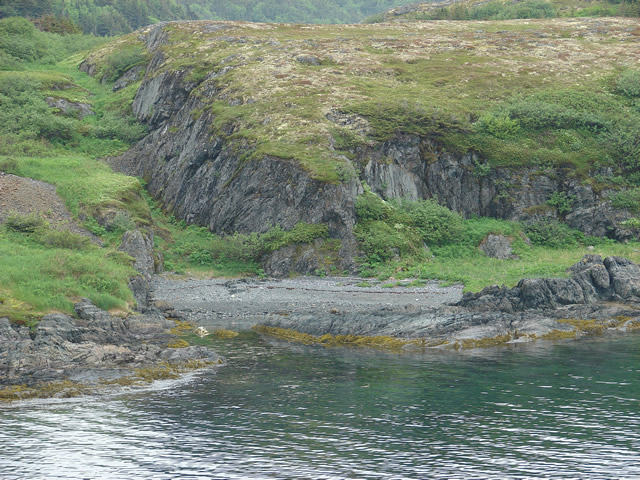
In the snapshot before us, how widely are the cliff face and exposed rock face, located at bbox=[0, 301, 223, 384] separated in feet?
83.6

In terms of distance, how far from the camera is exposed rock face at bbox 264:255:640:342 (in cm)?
4209

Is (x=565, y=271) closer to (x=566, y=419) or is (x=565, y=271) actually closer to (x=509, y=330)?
(x=509, y=330)

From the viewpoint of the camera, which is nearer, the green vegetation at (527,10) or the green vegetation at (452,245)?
the green vegetation at (452,245)

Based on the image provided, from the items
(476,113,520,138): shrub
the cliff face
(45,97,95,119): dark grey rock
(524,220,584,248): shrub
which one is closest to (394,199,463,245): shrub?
the cliff face

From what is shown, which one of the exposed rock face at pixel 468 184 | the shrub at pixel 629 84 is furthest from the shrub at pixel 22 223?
the shrub at pixel 629 84

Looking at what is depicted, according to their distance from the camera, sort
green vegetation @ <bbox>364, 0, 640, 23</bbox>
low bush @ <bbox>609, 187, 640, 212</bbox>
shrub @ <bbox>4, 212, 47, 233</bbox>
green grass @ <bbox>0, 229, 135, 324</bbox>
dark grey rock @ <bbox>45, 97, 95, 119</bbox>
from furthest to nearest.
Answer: green vegetation @ <bbox>364, 0, 640, 23</bbox>
dark grey rock @ <bbox>45, 97, 95, 119</bbox>
low bush @ <bbox>609, 187, 640, 212</bbox>
shrub @ <bbox>4, 212, 47, 233</bbox>
green grass @ <bbox>0, 229, 135, 324</bbox>

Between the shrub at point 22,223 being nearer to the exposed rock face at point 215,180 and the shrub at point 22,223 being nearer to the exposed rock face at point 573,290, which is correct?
the exposed rock face at point 215,180

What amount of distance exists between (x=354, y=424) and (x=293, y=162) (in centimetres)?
4539

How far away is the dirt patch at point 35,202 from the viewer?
189ft

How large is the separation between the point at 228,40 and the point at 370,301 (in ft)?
207

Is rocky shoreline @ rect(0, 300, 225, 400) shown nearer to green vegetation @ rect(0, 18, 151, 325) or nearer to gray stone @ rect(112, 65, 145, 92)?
green vegetation @ rect(0, 18, 151, 325)

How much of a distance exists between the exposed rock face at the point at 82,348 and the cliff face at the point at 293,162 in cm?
2549

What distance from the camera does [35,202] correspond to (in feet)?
196

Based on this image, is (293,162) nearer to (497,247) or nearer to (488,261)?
(488,261)
